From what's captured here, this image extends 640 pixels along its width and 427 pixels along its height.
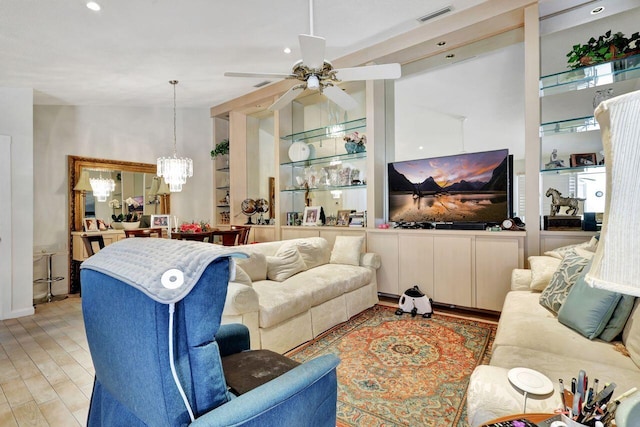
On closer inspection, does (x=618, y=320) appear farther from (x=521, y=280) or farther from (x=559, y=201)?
(x=559, y=201)

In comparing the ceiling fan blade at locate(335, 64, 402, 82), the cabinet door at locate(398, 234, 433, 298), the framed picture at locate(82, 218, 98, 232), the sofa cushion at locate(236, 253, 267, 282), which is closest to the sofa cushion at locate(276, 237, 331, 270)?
the sofa cushion at locate(236, 253, 267, 282)

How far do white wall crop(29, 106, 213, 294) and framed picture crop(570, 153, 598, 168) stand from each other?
5.80 m

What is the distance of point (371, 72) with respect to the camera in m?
2.69

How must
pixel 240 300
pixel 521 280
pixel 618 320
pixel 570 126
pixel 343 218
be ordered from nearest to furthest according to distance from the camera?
pixel 618 320 < pixel 240 300 < pixel 521 280 < pixel 570 126 < pixel 343 218

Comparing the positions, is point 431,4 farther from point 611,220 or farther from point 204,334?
point 204,334

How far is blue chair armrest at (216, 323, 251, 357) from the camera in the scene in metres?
1.52

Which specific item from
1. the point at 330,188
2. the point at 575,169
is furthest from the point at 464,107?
the point at 330,188

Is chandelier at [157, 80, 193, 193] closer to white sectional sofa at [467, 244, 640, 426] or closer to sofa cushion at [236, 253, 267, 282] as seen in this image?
sofa cushion at [236, 253, 267, 282]

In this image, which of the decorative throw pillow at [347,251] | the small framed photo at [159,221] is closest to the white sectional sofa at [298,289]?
the decorative throw pillow at [347,251]

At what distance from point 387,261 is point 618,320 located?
101 inches

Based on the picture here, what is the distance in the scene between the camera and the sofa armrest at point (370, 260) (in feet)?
12.9

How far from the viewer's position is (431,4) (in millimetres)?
3131

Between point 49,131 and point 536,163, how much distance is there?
633cm

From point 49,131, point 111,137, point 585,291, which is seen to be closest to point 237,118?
point 111,137
